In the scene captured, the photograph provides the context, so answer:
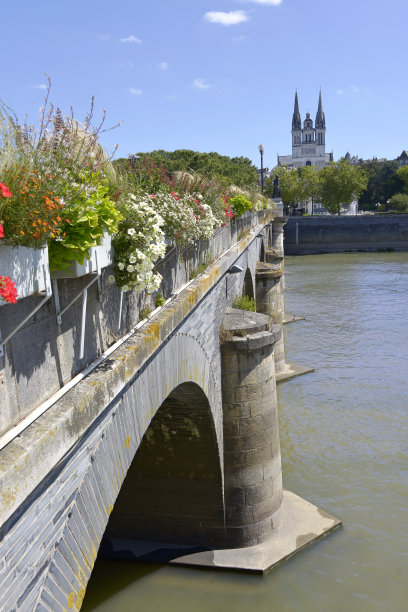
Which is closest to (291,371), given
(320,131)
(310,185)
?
(310,185)

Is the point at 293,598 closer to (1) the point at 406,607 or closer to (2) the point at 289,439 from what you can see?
(1) the point at 406,607

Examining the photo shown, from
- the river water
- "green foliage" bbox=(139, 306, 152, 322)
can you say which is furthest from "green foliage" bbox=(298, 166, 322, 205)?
"green foliage" bbox=(139, 306, 152, 322)

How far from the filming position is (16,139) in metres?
3.52

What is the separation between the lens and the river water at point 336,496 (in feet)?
28.0

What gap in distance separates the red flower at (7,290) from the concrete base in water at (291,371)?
1579cm

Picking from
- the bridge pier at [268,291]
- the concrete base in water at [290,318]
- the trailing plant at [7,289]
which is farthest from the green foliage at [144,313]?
the concrete base in water at [290,318]

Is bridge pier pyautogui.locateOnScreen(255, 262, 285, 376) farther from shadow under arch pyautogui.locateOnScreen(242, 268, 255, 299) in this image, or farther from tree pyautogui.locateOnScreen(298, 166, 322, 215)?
tree pyautogui.locateOnScreen(298, 166, 322, 215)

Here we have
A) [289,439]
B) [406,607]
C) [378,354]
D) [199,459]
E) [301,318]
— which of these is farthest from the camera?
[301,318]

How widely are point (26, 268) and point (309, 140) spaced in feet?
526

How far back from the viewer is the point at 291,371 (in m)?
18.5

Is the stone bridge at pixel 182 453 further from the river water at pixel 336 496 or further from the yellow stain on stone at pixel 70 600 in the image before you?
the river water at pixel 336 496

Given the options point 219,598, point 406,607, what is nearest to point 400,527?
point 406,607

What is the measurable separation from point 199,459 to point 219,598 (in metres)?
1.98

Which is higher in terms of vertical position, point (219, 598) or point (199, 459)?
point (199, 459)
